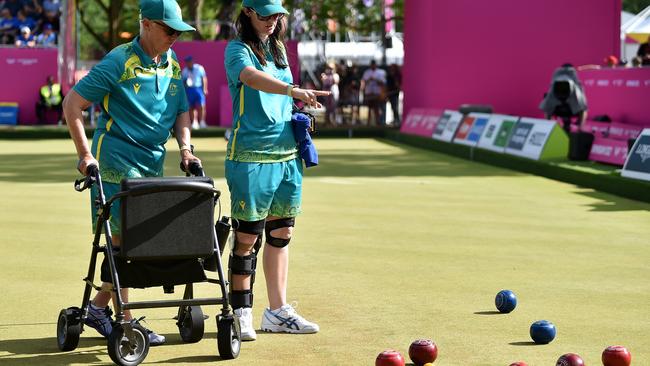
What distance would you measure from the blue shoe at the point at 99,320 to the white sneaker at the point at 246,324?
0.62 m

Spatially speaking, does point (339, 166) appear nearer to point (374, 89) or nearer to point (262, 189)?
point (374, 89)

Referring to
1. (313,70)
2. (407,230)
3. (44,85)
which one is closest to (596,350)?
(407,230)

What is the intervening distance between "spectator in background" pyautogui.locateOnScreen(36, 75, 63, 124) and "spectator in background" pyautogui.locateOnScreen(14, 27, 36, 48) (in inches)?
65.6

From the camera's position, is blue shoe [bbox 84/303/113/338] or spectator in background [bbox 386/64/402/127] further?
spectator in background [bbox 386/64/402/127]

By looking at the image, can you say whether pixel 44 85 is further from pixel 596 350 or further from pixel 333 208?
pixel 596 350

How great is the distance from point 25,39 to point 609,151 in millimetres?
19333

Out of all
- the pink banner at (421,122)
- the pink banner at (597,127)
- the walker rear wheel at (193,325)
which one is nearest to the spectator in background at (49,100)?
the pink banner at (421,122)

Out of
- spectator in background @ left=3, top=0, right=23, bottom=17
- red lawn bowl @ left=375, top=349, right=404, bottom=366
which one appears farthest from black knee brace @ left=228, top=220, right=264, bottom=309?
spectator in background @ left=3, top=0, right=23, bottom=17

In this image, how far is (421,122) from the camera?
27.0 m

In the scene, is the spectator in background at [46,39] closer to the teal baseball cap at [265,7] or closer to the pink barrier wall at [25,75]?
the pink barrier wall at [25,75]

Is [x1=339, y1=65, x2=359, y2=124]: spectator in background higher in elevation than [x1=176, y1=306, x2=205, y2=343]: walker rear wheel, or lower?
lower

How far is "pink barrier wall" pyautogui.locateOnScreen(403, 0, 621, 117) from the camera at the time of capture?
26500 mm

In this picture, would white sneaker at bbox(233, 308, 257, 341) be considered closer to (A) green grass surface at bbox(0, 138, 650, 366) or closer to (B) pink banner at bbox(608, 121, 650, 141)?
(A) green grass surface at bbox(0, 138, 650, 366)

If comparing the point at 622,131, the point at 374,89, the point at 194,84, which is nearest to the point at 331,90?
the point at 374,89
